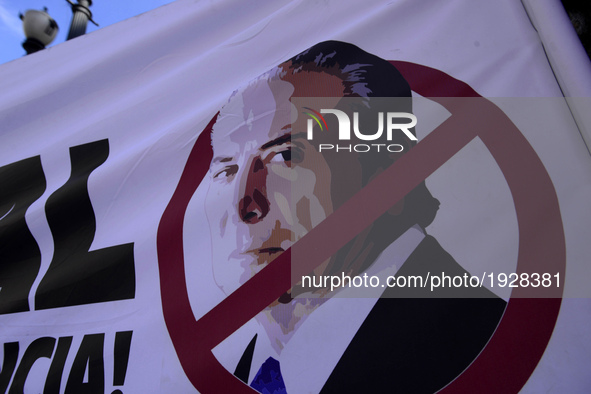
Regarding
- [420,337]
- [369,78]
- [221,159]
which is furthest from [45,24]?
[420,337]

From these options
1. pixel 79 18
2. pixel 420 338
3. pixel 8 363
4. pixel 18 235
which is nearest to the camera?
pixel 420 338

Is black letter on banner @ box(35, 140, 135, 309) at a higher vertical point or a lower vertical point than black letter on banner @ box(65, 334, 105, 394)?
higher

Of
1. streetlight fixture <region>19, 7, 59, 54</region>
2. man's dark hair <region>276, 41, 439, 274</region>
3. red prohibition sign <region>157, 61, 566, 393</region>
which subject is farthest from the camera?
streetlight fixture <region>19, 7, 59, 54</region>

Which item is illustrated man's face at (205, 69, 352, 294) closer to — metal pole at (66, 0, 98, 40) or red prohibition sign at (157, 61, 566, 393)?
red prohibition sign at (157, 61, 566, 393)

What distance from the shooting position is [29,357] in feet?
4.01

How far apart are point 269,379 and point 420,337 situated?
344 millimetres

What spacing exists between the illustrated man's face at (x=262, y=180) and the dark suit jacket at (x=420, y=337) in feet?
0.90

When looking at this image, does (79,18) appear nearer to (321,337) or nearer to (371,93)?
(371,93)

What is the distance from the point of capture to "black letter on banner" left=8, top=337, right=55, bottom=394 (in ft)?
3.93

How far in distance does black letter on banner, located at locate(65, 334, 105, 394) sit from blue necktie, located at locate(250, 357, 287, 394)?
0.42 metres

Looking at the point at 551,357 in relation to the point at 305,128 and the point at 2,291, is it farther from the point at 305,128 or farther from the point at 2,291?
the point at 2,291

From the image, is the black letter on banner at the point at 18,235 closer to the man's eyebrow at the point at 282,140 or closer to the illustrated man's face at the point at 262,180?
the illustrated man's face at the point at 262,180

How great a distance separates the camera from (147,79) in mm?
1526

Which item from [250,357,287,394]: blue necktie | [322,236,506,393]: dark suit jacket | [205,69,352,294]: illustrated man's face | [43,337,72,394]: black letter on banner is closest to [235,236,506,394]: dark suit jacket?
[322,236,506,393]: dark suit jacket
